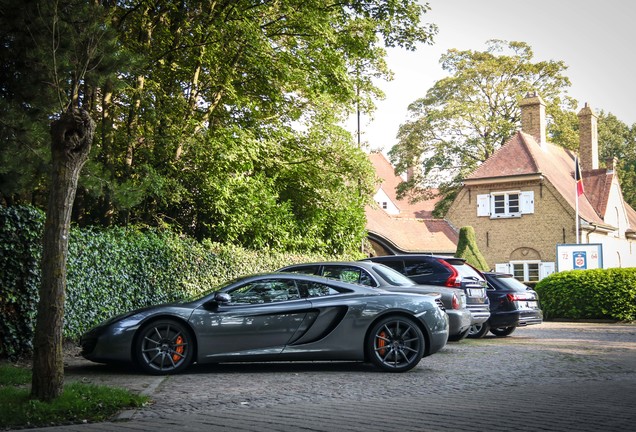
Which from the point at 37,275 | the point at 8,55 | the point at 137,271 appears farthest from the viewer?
the point at 137,271

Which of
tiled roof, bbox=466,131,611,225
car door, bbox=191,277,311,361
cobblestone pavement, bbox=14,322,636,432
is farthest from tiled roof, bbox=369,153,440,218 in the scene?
car door, bbox=191,277,311,361

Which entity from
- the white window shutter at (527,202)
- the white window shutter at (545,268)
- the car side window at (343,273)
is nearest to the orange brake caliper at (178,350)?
the car side window at (343,273)

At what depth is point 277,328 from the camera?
998 centimetres

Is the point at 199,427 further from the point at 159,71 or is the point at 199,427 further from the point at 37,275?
the point at 159,71

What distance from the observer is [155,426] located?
6.16 meters

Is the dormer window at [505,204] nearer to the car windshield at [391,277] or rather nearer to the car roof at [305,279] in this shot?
the car windshield at [391,277]

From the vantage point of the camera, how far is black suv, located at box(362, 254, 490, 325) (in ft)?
47.2

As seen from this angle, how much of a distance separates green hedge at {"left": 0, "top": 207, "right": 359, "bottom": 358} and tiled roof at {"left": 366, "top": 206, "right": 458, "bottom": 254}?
1043 inches

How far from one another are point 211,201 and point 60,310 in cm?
1206

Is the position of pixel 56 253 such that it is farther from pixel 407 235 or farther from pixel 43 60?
pixel 407 235

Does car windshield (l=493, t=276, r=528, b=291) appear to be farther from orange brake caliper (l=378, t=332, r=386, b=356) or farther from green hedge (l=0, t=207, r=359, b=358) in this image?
orange brake caliper (l=378, t=332, r=386, b=356)

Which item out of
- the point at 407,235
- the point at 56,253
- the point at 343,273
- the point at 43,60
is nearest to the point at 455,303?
the point at 343,273

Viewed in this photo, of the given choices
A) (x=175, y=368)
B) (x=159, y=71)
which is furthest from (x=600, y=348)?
(x=159, y=71)

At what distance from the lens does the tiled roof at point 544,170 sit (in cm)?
4341
